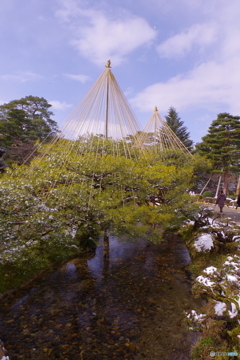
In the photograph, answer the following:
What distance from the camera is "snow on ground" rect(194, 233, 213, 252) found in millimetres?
6577

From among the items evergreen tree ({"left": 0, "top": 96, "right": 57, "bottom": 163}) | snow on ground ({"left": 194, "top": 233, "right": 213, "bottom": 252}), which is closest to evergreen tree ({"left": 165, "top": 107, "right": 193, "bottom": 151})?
evergreen tree ({"left": 0, "top": 96, "right": 57, "bottom": 163})

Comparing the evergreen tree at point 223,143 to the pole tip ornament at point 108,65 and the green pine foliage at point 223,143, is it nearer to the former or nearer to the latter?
the green pine foliage at point 223,143

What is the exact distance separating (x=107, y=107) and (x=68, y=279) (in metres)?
4.41

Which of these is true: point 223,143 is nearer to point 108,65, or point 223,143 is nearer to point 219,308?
point 108,65

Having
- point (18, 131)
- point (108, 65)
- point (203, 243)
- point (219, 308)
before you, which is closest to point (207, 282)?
point (219, 308)

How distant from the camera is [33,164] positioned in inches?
209

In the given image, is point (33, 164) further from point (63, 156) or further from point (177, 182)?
point (177, 182)

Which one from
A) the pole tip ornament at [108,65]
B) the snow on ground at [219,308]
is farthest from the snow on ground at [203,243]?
the pole tip ornament at [108,65]

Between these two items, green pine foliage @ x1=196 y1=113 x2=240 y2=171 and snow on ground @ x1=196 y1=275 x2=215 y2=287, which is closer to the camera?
snow on ground @ x1=196 y1=275 x2=215 y2=287

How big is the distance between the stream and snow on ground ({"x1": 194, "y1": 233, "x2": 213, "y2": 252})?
0.78 meters

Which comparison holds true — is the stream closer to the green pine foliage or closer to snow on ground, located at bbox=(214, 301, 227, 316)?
snow on ground, located at bbox=(214, 301, 227, 316)

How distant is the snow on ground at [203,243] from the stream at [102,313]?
779 millimetres

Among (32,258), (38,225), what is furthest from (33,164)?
(32,258)

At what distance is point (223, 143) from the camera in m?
18.0
